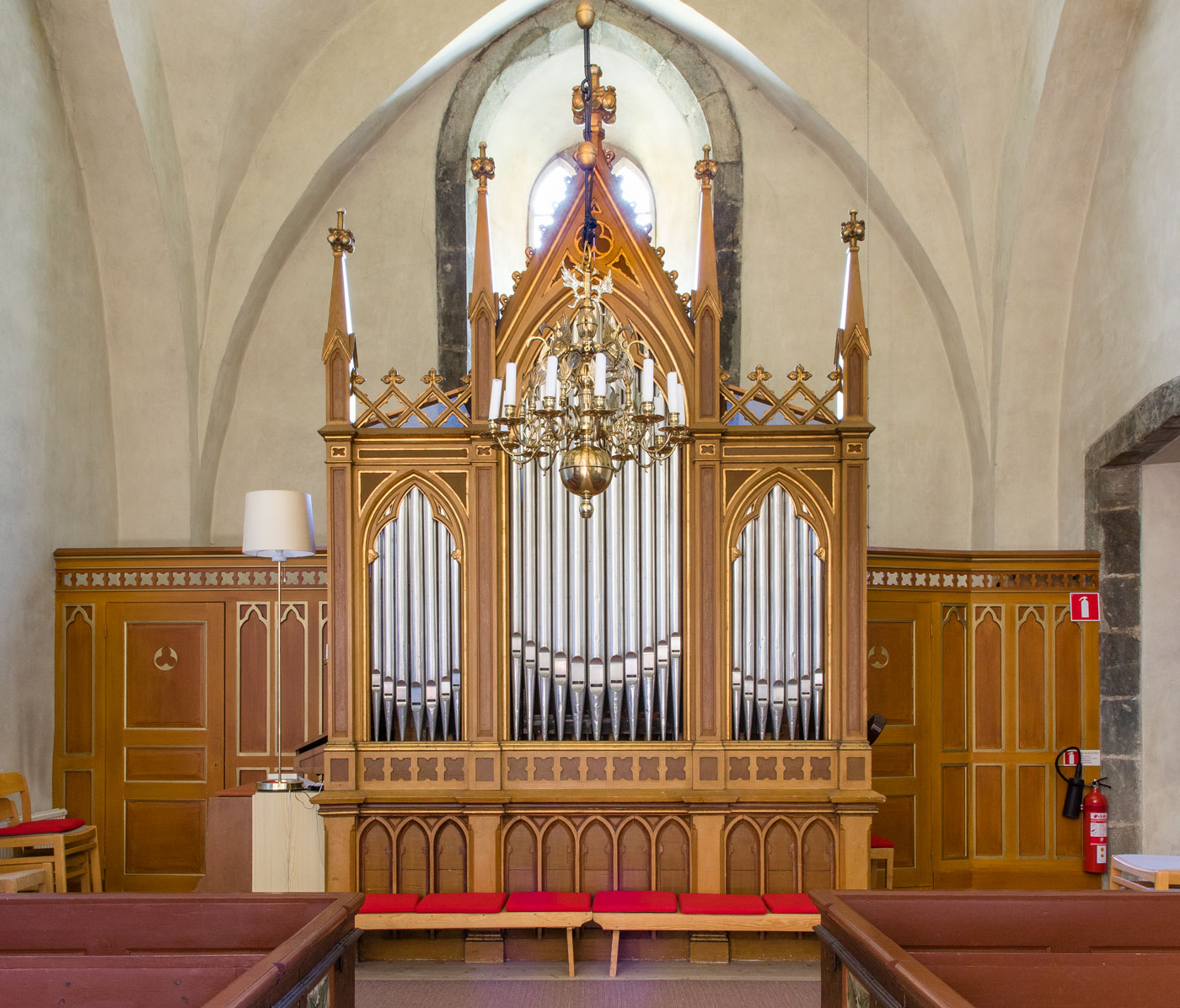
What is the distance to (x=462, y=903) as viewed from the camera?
6.02 metres

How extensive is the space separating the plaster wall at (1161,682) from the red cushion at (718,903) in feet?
10.7

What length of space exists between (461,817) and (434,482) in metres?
1.91

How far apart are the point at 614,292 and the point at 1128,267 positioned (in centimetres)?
361

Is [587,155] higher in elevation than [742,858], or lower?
higher

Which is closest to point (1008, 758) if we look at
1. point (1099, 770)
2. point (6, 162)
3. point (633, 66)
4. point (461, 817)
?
point (1099, 770)

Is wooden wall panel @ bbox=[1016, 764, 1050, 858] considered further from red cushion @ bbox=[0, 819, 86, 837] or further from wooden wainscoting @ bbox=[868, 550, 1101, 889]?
red cushion @ bbox=[0, 819, 86, 837]

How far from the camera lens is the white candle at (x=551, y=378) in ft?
14.5

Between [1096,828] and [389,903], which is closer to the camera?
[389,903]

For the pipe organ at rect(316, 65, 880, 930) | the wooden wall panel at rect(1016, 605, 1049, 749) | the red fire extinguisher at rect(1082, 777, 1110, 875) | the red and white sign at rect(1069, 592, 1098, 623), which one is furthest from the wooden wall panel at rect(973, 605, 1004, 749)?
the pipe organ at rect(316, 65, 880, 930)

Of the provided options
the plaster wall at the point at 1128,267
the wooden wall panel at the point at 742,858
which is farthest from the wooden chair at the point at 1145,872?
the plaster wall at the point at 1128,267

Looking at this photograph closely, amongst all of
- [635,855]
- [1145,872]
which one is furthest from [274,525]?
[1145,872]

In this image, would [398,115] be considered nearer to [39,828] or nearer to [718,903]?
[39,828]

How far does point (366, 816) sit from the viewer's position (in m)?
6.34

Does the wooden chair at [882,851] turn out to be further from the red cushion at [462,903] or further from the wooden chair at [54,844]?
the wooden chair at [54,844]
